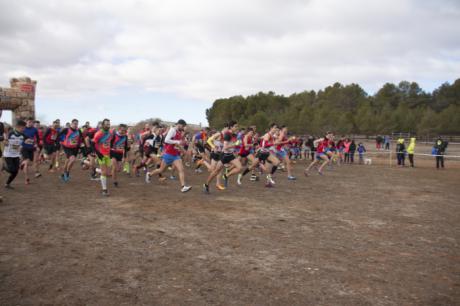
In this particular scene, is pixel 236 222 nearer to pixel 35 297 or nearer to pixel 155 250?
pixel 155 250

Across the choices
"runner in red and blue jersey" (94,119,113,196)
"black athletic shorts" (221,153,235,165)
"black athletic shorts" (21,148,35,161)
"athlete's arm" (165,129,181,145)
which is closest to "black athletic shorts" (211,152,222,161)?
"black athletic shorts" (221,153,235,165)

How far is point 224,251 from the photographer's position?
4977mm

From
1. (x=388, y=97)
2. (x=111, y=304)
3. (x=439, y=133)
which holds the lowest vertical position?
(x=111, y=304)

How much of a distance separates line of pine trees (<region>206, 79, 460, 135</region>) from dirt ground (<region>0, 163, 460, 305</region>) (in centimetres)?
5298

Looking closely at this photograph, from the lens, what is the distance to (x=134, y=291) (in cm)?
369

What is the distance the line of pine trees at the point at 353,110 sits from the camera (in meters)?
57.7

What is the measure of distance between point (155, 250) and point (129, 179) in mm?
8518

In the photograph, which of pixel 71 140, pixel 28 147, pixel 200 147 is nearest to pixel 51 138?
pixel 71 140

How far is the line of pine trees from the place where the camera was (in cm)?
5772

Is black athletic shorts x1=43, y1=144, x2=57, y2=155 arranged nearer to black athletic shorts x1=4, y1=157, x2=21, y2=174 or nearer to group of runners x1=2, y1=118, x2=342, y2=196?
group of runners x1=2, y1=118, x2=342, y2=196

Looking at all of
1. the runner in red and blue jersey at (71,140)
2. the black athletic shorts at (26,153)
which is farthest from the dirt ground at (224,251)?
the runner in red and blue jersey at (71,140)

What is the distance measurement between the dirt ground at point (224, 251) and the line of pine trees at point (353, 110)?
5298 centimetres

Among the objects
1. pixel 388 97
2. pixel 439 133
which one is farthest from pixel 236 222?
pixel 388 97

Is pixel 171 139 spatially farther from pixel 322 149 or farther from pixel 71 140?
pixel 322 149
